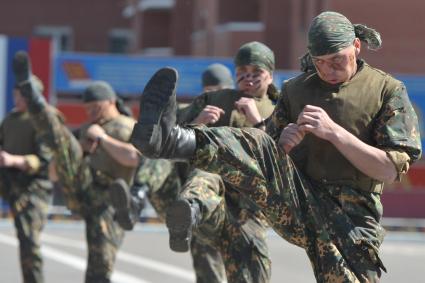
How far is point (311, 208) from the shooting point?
636 cm

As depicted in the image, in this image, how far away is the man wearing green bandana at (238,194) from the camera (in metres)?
8.08

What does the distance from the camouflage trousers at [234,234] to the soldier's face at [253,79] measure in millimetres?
715

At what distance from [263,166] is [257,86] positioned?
254cm

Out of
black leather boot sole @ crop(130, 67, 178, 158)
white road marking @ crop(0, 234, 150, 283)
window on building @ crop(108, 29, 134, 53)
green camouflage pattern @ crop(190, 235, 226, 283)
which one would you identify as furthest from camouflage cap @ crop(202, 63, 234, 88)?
window on building @ crop(108, 29, 134, 53)

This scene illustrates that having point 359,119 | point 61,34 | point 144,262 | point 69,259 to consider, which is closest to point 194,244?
point 359,119

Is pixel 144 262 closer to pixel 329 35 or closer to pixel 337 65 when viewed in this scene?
pixel 337 65

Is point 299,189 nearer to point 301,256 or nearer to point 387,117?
point 387,117

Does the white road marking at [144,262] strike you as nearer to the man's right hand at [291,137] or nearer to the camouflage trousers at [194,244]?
the camouflage trousers at [194,244]

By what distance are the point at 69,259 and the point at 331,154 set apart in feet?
36.2

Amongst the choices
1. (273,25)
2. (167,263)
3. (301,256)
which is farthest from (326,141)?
(273,25)

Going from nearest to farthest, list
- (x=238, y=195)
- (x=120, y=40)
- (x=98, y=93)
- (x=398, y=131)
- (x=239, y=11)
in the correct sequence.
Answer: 1. (x=398, y=131)
2. (x=238, y=195)
3. (x=98, y=93)
4. (x=239, y=11)
5. (x=120, y=40)

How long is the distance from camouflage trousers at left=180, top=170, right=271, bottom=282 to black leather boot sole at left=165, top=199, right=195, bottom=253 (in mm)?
668

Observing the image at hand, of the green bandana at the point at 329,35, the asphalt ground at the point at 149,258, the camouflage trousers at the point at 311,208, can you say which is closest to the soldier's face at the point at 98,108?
the asphalt ground at the point at 149,258

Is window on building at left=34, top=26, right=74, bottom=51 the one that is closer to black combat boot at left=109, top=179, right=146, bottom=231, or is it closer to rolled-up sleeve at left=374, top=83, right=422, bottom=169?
black combat boot at left=109, top=179, right=146, bottom=231
